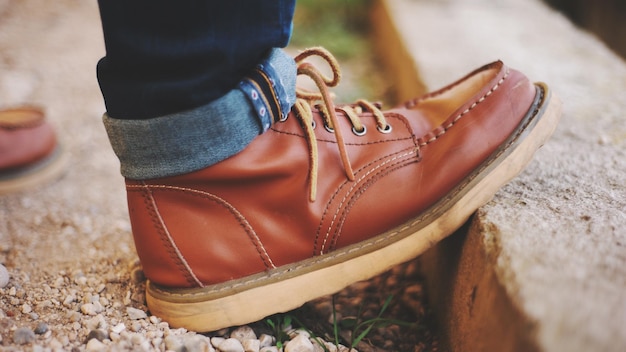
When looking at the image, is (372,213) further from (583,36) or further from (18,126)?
(583,36)

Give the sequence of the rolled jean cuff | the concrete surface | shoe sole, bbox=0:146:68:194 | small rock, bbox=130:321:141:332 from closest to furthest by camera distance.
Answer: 1. the concrete surface
2. the rolled jean cuff
3. small rock, bbox=130:321:141:332
4. shoe sole, bbox=0:146:68:194

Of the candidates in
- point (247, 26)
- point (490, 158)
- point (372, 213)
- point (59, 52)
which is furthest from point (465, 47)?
point (59, 52)

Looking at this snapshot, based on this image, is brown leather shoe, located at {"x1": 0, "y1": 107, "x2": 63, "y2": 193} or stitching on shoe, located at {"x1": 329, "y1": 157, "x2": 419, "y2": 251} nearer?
stitching on shoe, located at {"x1": 329, "y1": 157, "x2": 419, "y2": 251}

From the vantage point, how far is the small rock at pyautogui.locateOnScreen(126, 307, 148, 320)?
89 centimetres

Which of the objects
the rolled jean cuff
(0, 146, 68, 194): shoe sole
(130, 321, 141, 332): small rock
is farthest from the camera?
(0, 146, 68, 194): shoe sole

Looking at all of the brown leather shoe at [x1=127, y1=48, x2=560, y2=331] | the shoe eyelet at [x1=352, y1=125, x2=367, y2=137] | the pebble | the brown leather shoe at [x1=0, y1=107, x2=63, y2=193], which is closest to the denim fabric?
the brown leather shoe at [x1=127, y1=48, x2=560, y2=331]

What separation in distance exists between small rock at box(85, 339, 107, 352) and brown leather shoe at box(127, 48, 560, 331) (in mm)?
122

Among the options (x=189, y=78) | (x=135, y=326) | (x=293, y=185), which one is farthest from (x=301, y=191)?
(x=135, y=326)

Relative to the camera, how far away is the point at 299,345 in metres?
0.89

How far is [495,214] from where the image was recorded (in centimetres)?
87

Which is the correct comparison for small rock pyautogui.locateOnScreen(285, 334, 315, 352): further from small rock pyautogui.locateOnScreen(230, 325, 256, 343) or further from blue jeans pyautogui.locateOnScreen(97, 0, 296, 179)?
blue jeans pyautogui.locateOnScreen(97, 0, 296, 179)

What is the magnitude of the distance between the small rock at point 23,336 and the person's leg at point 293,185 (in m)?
0.20

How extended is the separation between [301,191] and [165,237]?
0.79ft

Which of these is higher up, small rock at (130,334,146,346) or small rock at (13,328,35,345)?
small rock at (13,328,35,345)
